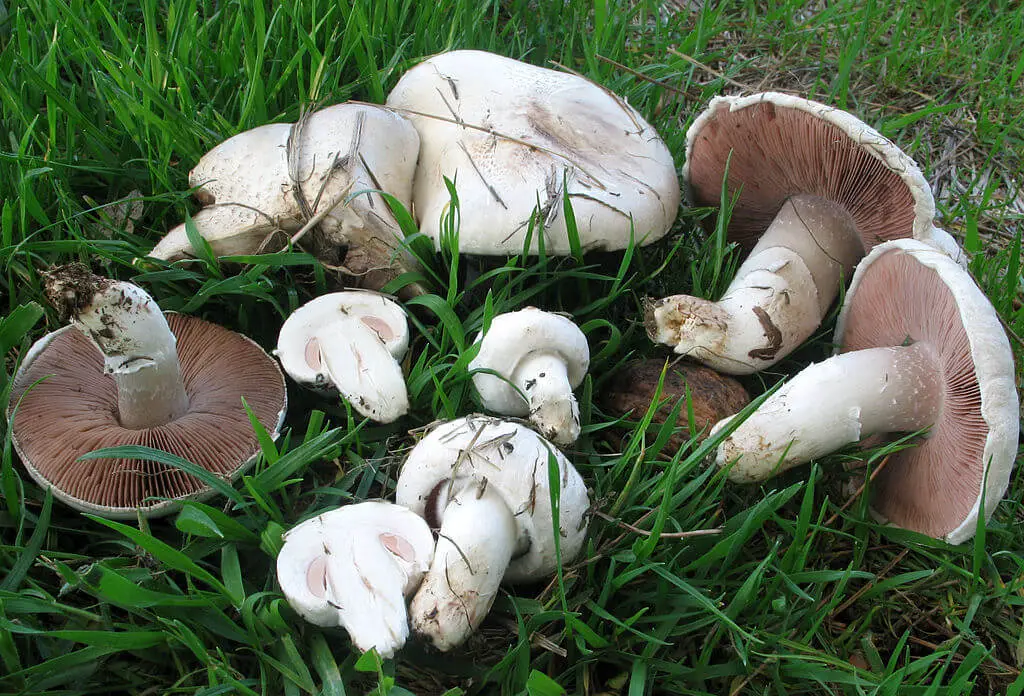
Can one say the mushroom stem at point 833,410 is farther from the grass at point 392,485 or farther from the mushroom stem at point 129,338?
the mushroom stem at point 129,338

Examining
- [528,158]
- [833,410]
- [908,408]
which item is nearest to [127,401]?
[528,158]

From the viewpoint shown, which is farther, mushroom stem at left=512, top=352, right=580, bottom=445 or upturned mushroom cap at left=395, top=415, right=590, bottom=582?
mushroom stem at left=512, top=352, right=580, bottom=445

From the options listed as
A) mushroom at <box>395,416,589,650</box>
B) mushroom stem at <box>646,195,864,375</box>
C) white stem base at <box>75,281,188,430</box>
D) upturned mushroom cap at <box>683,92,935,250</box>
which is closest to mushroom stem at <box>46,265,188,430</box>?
white stem base at <box>75,281,188,430</box>

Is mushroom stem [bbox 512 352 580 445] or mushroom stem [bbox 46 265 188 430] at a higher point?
mushroom stem [bbox 46 265 188 430]

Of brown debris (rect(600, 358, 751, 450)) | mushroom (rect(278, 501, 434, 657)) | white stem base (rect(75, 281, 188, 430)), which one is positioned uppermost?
white stem base (rect(75, 281, 188, 430))

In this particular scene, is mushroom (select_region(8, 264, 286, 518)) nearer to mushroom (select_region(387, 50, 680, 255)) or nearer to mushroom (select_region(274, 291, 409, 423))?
mushroom (select_region(274, 291, 409, 423))

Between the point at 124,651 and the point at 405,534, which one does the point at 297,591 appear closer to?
the point at 405,534
